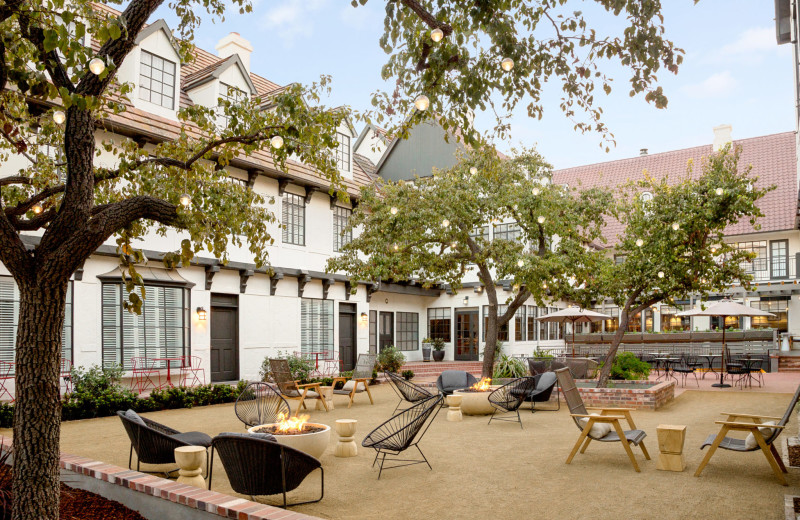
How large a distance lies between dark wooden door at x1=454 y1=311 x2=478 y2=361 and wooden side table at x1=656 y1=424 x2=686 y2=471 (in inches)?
684

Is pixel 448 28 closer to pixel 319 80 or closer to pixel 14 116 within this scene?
pixel 319 80

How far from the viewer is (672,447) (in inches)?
275

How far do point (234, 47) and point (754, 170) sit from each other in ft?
81.1

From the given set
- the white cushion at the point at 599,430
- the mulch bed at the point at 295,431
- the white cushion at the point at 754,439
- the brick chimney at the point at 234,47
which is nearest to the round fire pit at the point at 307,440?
the mulch bed at the point at 295,431

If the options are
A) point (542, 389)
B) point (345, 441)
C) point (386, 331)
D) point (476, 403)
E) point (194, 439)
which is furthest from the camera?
point (386, 331)

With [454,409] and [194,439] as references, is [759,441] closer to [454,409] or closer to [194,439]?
[454,409]

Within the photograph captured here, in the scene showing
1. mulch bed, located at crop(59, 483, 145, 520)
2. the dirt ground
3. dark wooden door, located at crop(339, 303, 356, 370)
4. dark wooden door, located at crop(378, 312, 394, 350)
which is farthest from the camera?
dark wooden door, located at crop(378, 312, 394, 350)

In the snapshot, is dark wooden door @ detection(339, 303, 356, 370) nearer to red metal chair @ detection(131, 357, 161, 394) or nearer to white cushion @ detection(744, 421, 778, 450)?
red metal chair @ detection(131, 357, 161, 394)

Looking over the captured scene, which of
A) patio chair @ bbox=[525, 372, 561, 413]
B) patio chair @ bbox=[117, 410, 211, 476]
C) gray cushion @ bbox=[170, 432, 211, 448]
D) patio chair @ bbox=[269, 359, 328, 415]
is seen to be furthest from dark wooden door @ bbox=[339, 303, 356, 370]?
patio chair @ bbox=[117, 410, 211, 476]

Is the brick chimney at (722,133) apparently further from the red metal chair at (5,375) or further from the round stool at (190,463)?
the round stool at (190,463)

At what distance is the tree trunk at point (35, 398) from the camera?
4.14 m

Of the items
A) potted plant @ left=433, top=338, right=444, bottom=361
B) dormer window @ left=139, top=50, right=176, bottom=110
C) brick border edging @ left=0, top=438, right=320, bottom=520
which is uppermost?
dormer window @ left=139, top=50, right=176, bottom=110

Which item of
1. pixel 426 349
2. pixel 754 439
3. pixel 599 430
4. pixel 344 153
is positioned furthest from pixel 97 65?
pixel 426 349

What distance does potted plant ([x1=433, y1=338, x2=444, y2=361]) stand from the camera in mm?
24641
